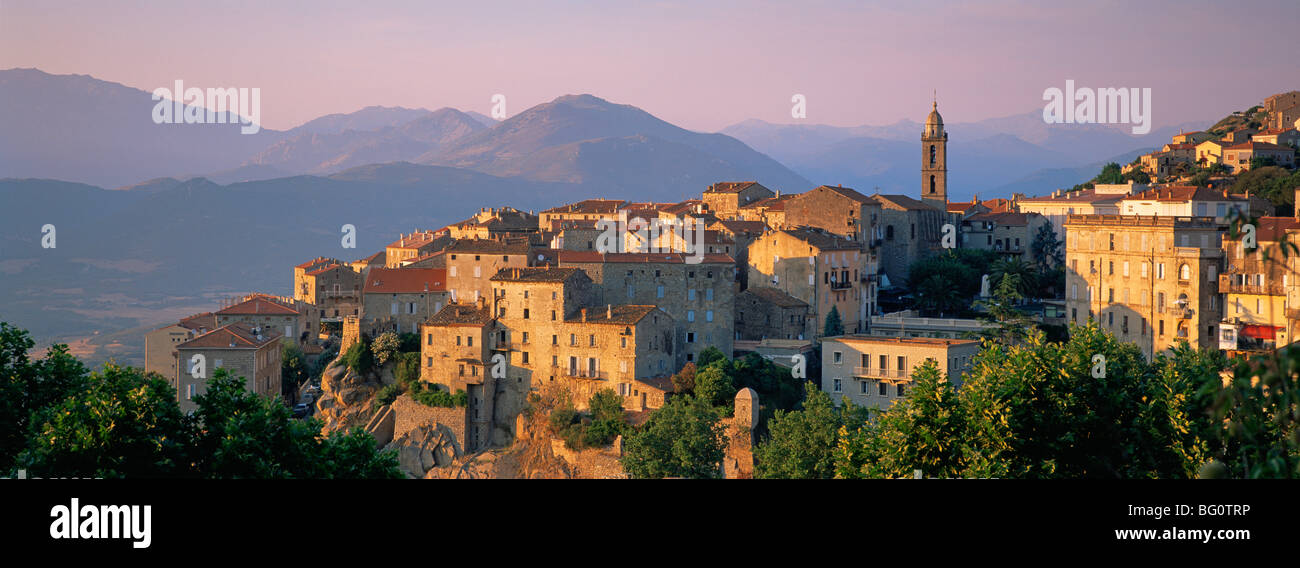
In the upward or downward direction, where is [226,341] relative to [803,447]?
upward

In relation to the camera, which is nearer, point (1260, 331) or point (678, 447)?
point (678, 447)

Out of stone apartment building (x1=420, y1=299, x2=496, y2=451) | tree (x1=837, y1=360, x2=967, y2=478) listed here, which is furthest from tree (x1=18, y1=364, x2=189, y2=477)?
stone apartment building (x1=420, y1=299, x2=496, y2=451)

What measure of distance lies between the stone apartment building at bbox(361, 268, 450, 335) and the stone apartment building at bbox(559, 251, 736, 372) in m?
9.31

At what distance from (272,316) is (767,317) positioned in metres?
25.8

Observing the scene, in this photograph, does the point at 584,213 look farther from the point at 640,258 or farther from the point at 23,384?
the point at 23,384

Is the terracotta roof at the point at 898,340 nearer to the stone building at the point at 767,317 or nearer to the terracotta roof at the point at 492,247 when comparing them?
the stone building at the point at 767,317

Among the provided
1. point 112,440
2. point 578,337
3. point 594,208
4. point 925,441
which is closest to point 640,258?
point 578,337

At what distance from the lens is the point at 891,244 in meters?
71.1

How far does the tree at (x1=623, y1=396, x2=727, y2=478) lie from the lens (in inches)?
1544

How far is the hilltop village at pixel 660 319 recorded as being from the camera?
5009cm

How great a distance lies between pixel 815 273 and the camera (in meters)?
57.2
